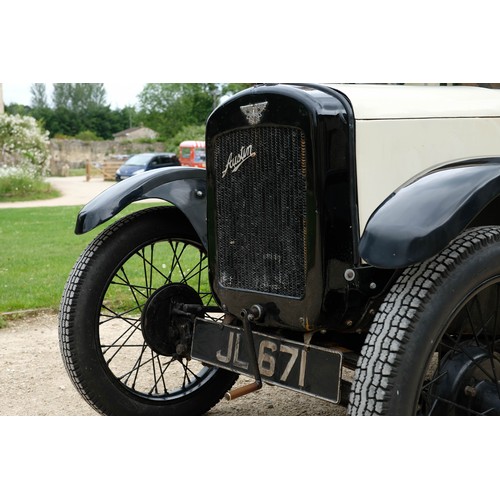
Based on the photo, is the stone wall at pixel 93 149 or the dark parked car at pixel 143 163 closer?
the dark parked car at pixel 143 163

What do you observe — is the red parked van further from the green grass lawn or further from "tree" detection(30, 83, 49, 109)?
"tree" detection(30, 83, 49, 109)

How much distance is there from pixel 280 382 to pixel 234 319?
53 centimetres

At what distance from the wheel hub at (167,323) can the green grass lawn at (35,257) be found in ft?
9.24

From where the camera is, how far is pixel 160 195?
11.7 ft

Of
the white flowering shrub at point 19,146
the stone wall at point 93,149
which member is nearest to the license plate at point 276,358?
the white flowering shrub at point 19,146

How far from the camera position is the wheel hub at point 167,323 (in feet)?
11.5

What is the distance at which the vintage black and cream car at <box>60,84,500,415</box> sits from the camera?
2.38 meters

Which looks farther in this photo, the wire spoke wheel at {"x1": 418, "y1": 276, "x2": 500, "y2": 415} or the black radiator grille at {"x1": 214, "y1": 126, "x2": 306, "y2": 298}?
the black radiator grille at {"x1": 214, "y1": 126, "x2": 306, "y2": 298}

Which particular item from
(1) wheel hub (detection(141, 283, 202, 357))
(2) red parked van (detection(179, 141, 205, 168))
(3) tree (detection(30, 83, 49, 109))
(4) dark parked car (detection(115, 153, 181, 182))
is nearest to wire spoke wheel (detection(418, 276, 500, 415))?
(1) wheel hub (detection(141, 283, 202, 357))

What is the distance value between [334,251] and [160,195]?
106 centimetres

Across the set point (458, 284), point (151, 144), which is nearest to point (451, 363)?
point (458, 284)

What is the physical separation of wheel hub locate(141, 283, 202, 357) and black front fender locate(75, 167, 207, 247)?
0.98 feet

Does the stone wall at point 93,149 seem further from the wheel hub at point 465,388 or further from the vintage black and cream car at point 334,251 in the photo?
the wheel hub at point 465,388

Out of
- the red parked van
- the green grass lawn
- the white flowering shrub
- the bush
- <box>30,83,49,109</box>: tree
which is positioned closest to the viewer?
the green grass lawn
